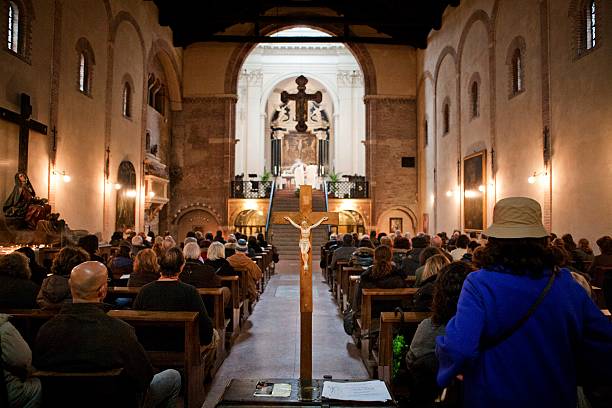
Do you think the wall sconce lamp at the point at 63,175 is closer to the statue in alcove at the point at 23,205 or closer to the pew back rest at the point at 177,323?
the statue in alcove at the point at 23,205

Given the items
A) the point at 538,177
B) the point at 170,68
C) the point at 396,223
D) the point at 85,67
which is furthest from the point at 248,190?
the point at 538,177

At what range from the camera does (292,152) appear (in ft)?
104

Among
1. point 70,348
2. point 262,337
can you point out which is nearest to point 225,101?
point 262,337

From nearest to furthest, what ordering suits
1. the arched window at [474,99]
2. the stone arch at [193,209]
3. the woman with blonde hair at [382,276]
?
the woman with blonde hair at [382,276], the arched window at [474,99], the stone arch at [193,209]

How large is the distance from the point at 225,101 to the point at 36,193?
1352 cm

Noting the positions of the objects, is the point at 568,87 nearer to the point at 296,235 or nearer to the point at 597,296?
the point at 597,296

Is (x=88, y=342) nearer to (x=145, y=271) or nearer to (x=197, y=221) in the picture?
(x=145, y=271)

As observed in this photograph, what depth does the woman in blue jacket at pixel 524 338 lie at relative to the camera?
1908 mm

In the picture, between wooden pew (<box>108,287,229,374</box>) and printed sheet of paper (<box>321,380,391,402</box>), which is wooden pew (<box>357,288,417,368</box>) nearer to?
wooden pew (<box>108,287,229,374</box>)

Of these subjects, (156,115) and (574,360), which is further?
(156,115)

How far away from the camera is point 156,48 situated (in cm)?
1989

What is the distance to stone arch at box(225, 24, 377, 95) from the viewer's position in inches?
922

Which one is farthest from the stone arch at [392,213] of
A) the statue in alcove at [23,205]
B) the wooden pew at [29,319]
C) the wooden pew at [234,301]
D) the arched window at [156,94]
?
the wooden pew at [29,319]

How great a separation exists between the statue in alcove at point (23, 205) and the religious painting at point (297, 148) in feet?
72.1
